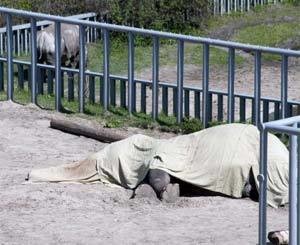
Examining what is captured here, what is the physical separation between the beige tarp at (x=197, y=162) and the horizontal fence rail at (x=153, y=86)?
1.67 meters

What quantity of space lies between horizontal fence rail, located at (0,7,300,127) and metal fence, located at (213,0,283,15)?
6806mm

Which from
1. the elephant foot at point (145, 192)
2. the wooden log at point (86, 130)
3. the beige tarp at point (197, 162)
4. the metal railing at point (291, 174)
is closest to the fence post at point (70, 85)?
the wooden log at point (86, 130)

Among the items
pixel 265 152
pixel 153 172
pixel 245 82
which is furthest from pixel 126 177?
pixel 245 82

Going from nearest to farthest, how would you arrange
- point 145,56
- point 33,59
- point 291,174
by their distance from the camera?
point 291,174 < point 33,59 < point 145,56

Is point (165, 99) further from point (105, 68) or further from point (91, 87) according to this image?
point (91, 87)

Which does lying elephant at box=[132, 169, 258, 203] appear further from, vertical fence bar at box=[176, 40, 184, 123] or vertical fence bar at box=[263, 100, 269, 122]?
vertical fence bar at box=[176, 40, 184, 123]

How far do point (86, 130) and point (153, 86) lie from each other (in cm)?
96

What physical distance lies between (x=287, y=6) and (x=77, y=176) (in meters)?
13.3

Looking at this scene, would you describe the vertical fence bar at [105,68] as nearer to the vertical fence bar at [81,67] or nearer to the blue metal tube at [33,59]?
the vertical fence bar at [81,67]

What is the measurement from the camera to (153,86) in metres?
14.2

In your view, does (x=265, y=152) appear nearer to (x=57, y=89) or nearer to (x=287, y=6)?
(x=57, y=89)

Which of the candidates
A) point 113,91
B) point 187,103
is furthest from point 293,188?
point 113,91

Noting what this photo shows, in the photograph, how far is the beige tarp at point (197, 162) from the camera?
36.1 ft

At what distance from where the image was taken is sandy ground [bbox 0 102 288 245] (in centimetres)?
1005
